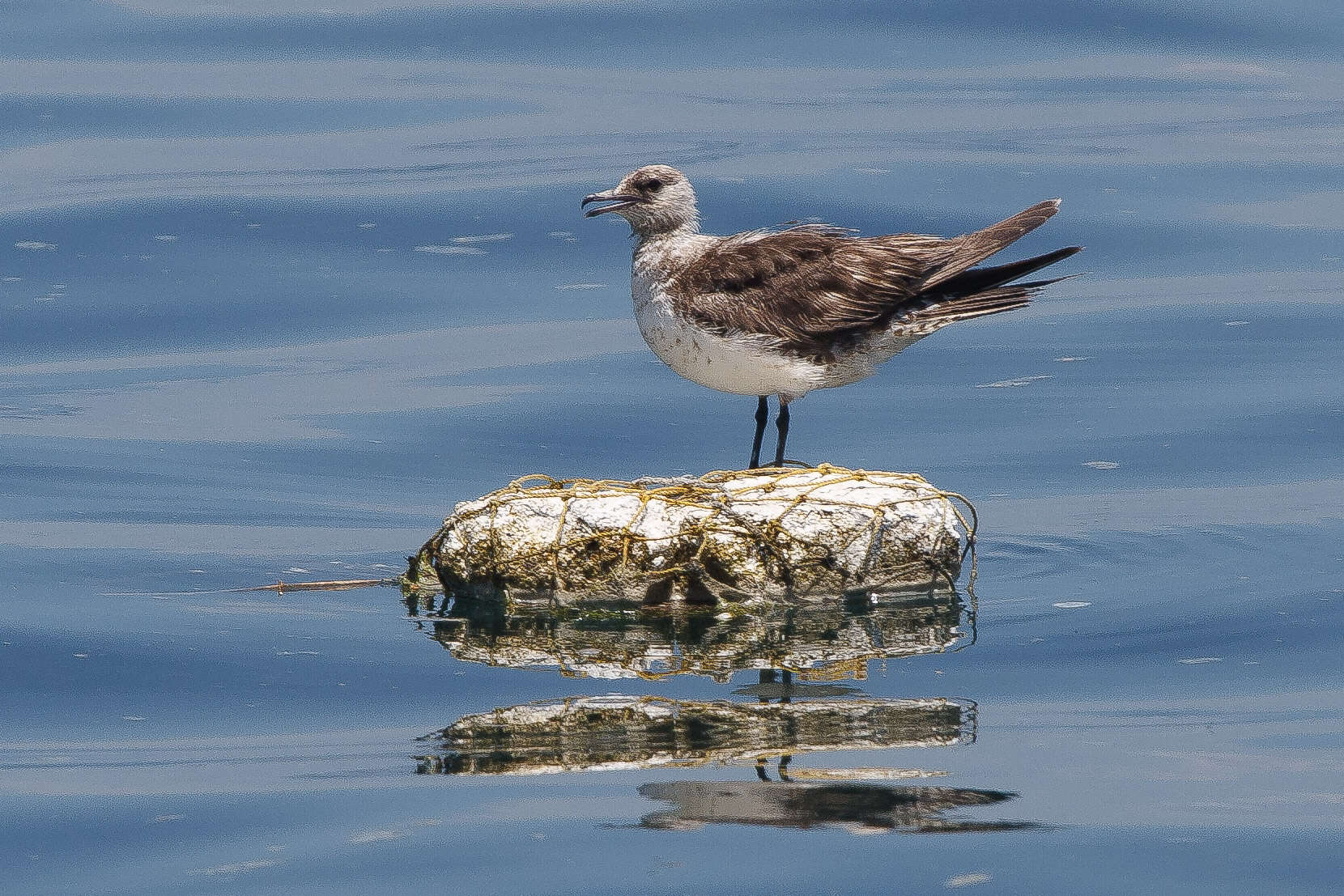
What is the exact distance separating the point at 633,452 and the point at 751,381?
2.27m

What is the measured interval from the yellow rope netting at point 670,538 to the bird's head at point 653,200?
5.63ft

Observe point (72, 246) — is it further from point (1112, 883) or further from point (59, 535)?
point (1112, 883)

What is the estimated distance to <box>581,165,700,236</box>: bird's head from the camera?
1104 cm

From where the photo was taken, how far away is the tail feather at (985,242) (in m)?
10.6

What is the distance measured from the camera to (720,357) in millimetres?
10523

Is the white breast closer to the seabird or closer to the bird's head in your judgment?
the seabird

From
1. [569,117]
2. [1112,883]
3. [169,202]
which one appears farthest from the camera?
[569,117]

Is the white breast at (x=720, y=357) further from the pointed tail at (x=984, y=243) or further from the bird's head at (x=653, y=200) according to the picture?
the pointed tail at (x=984, y=243)

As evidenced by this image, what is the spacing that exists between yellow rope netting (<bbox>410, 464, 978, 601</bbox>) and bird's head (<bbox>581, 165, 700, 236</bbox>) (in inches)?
67.6

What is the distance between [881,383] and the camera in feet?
48.0

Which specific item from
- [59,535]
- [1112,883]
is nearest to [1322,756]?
[1112,883]

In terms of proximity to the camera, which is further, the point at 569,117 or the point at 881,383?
the point at 569,117

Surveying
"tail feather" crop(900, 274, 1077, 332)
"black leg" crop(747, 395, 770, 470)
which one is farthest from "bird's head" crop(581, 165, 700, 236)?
"tail feather" crop(900, 274, 1077, 332)

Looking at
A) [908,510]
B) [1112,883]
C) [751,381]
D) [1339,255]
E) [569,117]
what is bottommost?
[1112,883]
